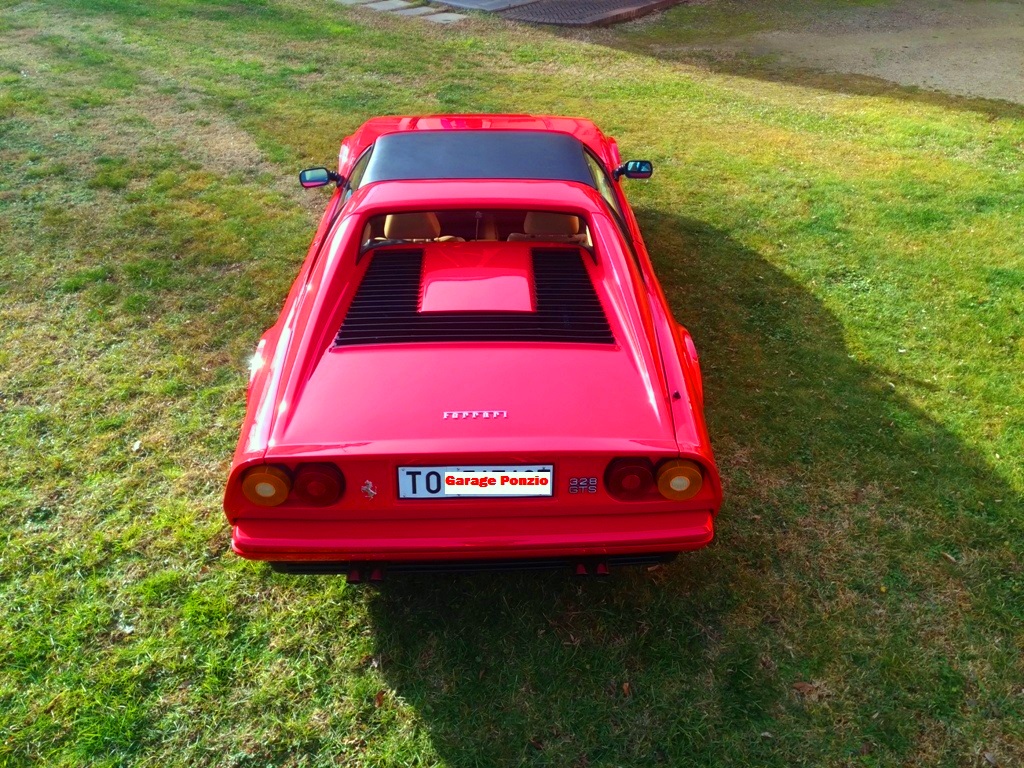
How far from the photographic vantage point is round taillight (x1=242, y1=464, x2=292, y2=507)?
2320 mm

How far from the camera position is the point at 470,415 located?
2.42 m

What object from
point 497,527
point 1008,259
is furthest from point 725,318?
point 497,527

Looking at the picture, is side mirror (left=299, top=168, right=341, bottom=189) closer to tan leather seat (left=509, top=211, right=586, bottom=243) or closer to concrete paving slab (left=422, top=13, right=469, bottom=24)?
tan leather seat (left=509, top=211, right=586, bottom=243)

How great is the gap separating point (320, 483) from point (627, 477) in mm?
946

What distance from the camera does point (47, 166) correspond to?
662cm

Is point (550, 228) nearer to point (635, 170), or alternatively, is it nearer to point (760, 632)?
point (635, 170)

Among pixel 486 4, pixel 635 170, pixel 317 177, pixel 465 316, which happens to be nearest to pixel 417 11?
pixel 486 4

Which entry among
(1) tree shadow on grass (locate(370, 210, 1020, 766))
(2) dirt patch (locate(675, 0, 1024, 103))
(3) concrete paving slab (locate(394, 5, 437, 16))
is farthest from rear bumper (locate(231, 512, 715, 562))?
(3) concrete paving slab (locate(394, 5, 437, 16))

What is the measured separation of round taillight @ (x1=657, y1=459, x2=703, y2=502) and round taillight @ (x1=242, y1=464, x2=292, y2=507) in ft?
3.80

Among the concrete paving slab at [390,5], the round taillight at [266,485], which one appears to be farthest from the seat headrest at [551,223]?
the concrete paving slab at [390,5]

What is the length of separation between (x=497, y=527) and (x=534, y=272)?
1.18 metres

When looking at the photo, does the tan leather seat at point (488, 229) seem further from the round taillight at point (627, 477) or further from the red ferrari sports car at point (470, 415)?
the round taillight at point (627, 477)

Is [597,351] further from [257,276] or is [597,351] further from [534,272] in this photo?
[257,276]

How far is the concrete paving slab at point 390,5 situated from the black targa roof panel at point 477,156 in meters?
10.5
